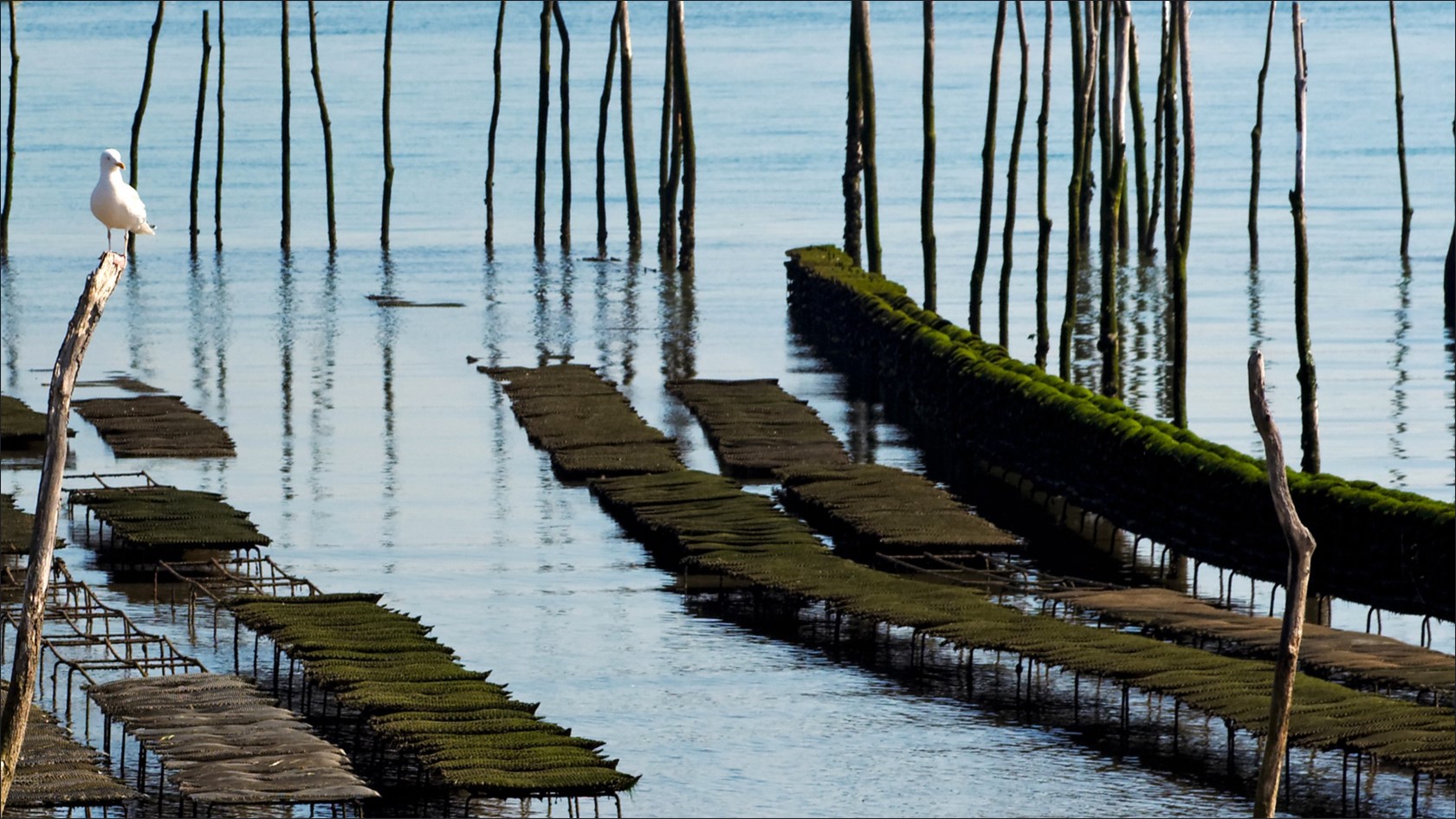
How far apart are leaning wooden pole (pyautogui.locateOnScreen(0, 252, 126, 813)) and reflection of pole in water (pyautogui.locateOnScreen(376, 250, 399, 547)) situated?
A: 18.4 m

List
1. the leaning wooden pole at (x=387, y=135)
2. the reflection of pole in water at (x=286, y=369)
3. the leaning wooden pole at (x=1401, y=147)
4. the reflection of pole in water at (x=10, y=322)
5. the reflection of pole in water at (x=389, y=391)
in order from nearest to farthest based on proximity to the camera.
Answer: the reflection of pole in water at (x=389, y=391), the reflection of pole in water at (x=286, y=369), the reflection of pole in water at (x=10, y=322), the leaning wooden pole at (x=1401, y=147), the leaning wooden pole at (x=387, y=135)

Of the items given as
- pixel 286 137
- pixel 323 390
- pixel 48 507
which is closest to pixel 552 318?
pixel 323 390

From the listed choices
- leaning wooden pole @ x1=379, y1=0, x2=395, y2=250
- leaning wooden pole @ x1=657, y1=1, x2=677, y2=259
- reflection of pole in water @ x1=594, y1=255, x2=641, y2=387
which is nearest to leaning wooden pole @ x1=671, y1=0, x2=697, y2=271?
leaning wooden pole @ x1=657, y1=1, x2=677, y2=259

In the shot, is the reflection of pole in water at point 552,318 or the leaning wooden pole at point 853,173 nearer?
the reflection of pole in water at point 552,318

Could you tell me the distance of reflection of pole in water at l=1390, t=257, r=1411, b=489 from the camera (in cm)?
4062

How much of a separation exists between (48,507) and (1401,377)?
3794 centimetres

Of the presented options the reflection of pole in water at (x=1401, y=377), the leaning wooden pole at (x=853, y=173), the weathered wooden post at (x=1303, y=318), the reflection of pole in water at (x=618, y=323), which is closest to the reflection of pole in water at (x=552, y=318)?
the reflection of pole in water at (x=618, y=323)

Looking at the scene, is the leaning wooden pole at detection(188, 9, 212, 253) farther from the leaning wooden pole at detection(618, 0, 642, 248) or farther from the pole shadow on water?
the leaning wooden pole at detection(618, 0, 642, 248)

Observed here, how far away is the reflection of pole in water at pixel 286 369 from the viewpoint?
1587 inches

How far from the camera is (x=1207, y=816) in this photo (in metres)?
23.2

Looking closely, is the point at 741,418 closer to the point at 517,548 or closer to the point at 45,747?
the point at 517,548

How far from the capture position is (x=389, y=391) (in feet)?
160

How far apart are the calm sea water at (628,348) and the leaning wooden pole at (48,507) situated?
798 centimetres

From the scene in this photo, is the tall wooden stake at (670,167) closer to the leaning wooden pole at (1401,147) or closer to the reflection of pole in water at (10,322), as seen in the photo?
the reflection of pole in water at (10,322)
